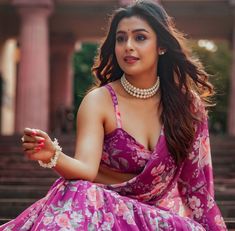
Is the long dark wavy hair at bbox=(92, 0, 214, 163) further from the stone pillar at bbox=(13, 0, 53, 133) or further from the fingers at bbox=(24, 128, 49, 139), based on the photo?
the stone pillar at bbox=(13, 0, 53, 133)

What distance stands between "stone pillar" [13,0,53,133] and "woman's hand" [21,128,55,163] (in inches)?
563

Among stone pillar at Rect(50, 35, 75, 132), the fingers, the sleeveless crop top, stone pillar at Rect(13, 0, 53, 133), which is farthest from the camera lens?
stone pillar at Rect(50, 35, 75, 132)

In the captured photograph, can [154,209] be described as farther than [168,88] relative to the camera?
No

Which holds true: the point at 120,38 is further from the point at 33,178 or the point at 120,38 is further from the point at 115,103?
the point at 33,178

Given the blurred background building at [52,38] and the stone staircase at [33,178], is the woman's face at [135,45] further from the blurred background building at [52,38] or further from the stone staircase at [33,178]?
the blurred background building at [52,38]

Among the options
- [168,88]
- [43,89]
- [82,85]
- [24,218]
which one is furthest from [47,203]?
[82,85]

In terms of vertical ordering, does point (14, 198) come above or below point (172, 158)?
below

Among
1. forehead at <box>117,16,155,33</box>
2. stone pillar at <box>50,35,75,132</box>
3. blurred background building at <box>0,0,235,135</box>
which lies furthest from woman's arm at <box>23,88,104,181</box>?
stone pillar at <box>50,35,75,132</box>

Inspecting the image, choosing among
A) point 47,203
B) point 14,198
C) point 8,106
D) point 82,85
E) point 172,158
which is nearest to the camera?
point 47,203

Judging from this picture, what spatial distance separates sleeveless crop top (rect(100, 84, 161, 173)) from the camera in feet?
12.6

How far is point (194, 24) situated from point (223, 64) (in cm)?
2052

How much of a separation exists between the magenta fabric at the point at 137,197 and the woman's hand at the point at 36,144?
0.83ft

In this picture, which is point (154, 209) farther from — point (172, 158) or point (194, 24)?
point (194, 24)

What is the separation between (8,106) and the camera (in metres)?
29.5
